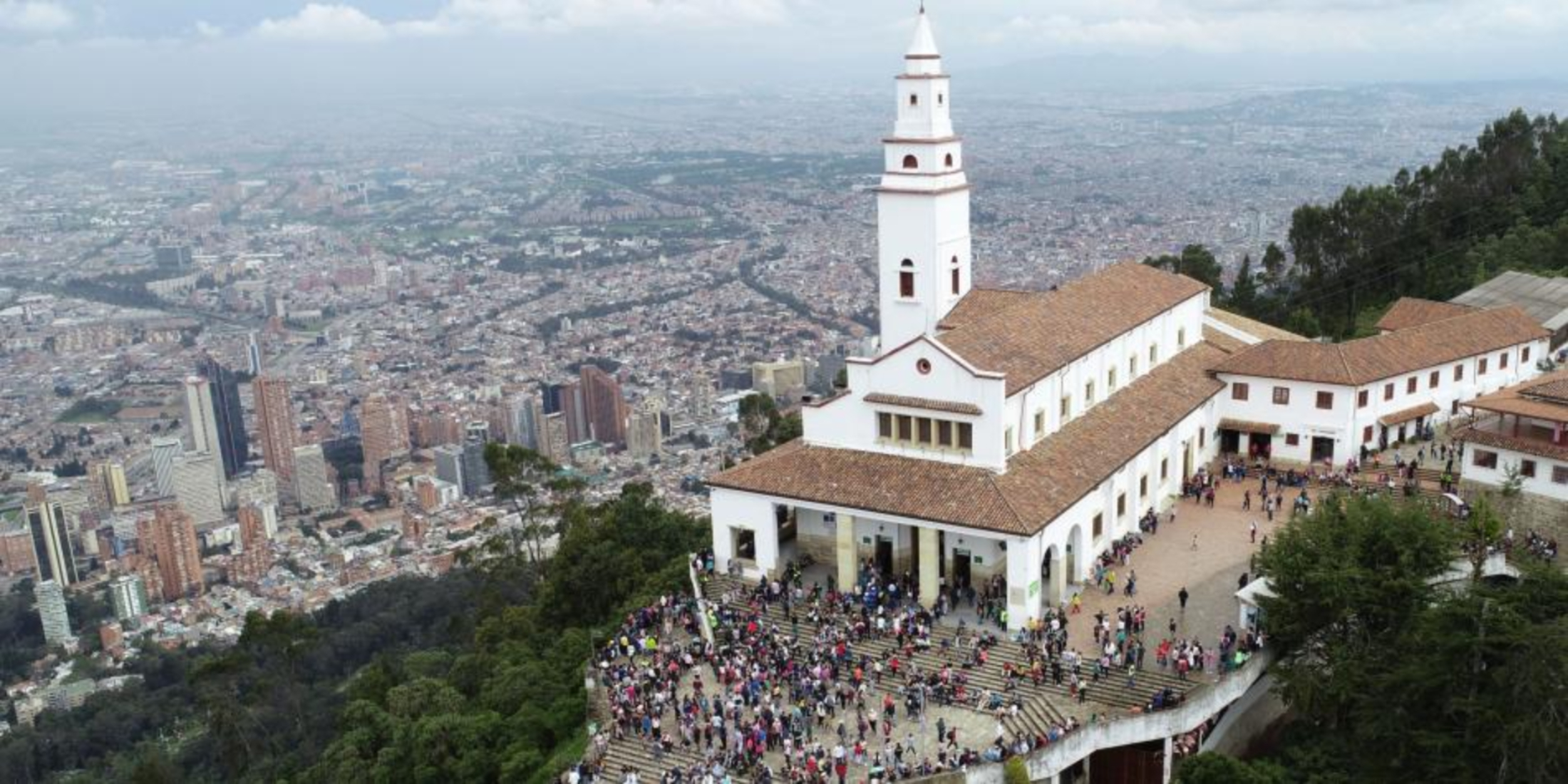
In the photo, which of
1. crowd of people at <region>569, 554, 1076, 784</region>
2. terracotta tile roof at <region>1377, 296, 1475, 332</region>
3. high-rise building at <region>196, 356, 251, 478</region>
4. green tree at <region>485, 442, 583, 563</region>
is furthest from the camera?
high-rise building at <region>196, 356, 251, 478</region>

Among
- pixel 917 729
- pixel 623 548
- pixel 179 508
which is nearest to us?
pixel 917 729

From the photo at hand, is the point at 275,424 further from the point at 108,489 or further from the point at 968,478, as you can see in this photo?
the point at 968,478

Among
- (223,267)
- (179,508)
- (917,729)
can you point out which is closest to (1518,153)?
(917,729)

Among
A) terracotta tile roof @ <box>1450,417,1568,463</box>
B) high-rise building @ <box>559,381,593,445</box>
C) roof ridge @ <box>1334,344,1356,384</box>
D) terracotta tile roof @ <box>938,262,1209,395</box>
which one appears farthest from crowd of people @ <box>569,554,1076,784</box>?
high-rise building @ <box>559,381,593,445</box>

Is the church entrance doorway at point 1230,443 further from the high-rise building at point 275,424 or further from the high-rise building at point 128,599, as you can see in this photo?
the high-rise building at point 275,424

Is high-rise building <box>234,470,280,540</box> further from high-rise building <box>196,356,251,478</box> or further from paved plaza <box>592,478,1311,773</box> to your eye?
paved plaza <box>592,478,1311,773</box>

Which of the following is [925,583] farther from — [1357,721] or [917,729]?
[1357,721]

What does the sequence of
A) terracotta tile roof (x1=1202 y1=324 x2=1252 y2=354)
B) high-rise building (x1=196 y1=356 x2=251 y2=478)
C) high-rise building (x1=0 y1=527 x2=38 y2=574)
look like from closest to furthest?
terracotta tile roof (x1=1202 y1=324 x2=1252 y2=354) → high-rise building (x1=0 y1=527 x2=38 y2=574) → high-rise building (x1=196 y1=356 x2=251 y2=478)

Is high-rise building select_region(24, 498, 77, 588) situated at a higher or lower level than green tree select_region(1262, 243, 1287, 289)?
lower
